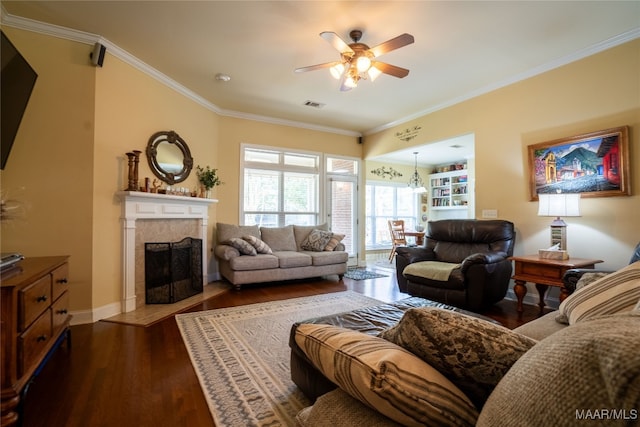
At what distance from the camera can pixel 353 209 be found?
629cm

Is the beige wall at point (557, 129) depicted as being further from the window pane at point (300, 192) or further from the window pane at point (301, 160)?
the window pane at point (300, 192)

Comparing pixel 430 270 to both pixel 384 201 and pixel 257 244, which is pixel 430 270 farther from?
pixel 384 201

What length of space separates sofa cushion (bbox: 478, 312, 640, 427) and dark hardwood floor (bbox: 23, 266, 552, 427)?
1602 millimetres

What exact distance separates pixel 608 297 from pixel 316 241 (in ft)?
13.5

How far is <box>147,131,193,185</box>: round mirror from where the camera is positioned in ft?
12.1

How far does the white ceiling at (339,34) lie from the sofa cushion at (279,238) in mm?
2284

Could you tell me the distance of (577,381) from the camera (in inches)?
16.0

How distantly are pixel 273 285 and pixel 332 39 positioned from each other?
11.5 ft

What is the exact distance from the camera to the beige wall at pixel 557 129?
2904 mm

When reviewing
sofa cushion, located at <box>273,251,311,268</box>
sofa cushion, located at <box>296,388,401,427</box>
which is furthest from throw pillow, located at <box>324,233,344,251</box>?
sofa cushion, located at <box>296,388,401,427</box>

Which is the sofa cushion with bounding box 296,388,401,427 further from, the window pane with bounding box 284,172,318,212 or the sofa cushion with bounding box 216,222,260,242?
the window pane with bounding box 284,172,318,212

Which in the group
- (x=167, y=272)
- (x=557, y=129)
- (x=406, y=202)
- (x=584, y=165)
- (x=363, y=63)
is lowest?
(x=167, y=272)

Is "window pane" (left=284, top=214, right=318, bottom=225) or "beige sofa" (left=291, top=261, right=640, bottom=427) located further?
"window pane" (left=284, top=214, right=318, bottom=225)

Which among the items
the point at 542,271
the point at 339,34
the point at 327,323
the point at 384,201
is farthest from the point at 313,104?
the point at 384,201
